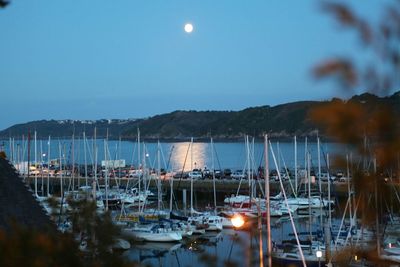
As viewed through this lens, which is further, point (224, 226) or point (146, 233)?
point (224, 226)

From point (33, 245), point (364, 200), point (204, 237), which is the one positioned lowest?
point (204, 237)

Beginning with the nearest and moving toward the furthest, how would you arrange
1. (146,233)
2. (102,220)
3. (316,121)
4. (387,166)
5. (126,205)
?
1. (316,121)
2. (387,166)
3. (102,220)
4. (146,233)
5. (126,205)

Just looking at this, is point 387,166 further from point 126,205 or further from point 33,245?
point 126,205

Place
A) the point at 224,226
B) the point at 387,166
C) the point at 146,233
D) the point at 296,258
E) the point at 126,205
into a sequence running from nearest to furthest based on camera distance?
the point at 387,166
the point at 296,258
the point at 146,233
the point at 224,226
the point at 126,205

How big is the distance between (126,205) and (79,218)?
37.2 meters

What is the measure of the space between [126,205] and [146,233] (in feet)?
41.8

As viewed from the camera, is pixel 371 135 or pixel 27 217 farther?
pixel 27 217

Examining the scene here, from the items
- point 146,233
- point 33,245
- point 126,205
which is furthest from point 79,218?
point 126,205

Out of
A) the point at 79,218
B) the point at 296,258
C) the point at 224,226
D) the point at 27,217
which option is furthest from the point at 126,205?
the point at 79,218

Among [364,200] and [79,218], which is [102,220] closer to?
[79,218]

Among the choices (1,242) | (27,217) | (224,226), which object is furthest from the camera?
(224,226)

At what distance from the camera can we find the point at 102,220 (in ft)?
20.2

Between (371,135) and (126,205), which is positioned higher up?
(371,135)

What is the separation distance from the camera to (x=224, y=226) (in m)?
34.9
